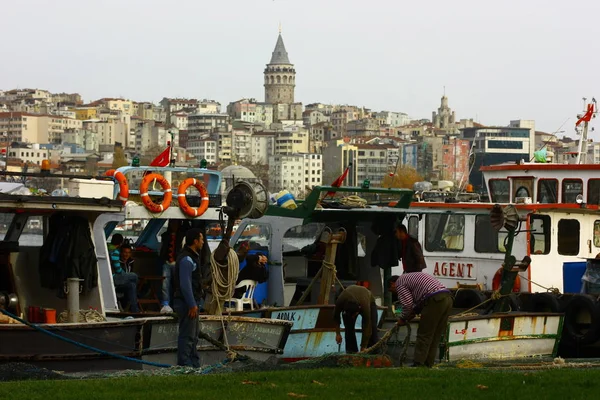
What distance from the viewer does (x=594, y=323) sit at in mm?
19766

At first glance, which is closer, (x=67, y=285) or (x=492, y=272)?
(x=67, y=285)

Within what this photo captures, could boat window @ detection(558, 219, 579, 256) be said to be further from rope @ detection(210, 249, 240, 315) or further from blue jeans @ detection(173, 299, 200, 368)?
blue jeans @ detection(173, 299, 200, 368)

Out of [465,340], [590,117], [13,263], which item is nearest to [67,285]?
[13,263]

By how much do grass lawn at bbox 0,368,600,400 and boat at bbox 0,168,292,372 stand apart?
1.89 metres

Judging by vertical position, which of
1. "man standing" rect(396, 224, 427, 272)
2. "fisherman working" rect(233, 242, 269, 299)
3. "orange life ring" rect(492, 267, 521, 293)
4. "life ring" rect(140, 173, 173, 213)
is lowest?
"orange life ring" rect(492, 267, 521, 293)

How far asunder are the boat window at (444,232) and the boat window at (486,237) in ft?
0.94

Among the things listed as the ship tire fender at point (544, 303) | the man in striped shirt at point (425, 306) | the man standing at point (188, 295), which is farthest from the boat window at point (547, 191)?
the man standing at point (188, 295)

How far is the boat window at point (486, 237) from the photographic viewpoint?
2172 centimetres

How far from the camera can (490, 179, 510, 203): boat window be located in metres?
24.4

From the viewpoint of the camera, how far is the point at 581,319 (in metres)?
20.1

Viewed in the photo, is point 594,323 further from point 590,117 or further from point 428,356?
point 590,117

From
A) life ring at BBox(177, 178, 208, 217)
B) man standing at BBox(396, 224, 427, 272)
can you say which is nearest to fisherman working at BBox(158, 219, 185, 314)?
life ring at BBox(177, 178, 208, 217)

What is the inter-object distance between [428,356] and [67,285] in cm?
417

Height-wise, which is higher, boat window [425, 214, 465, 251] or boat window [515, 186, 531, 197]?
boat window [515, 186, 531, 197]
